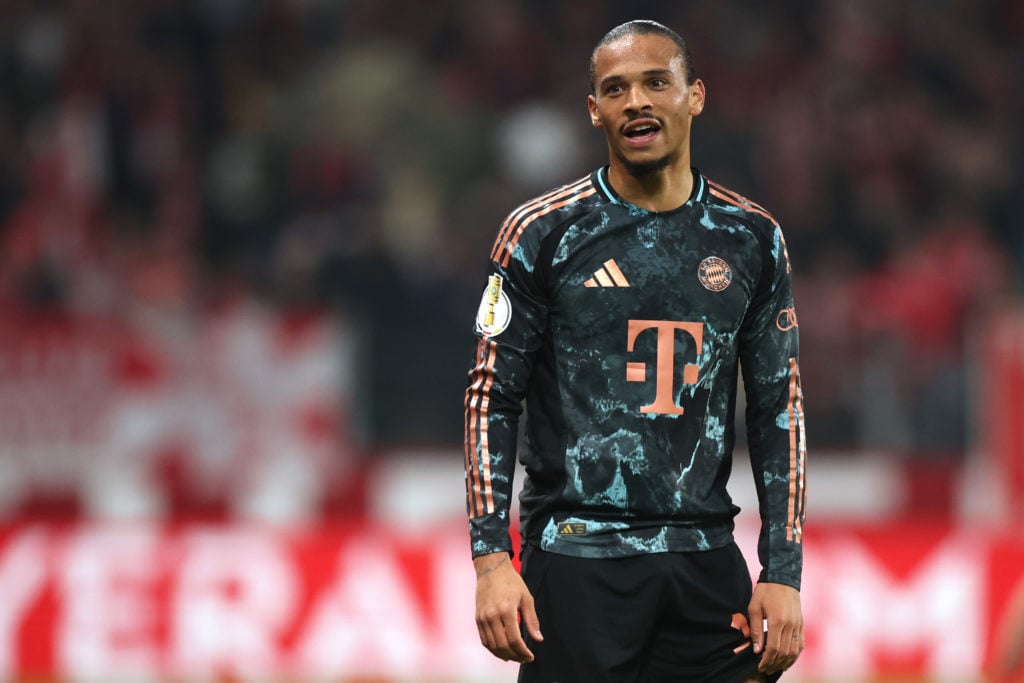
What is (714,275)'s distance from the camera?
11.6ft

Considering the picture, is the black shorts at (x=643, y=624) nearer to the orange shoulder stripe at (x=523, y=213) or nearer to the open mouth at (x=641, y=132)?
the orange shoulder stripe at (x=523, y=213)

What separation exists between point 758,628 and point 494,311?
2.77 feet

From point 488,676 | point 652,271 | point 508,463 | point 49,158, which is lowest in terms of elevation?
point 488,676

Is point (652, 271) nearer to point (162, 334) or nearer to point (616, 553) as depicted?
point (616, 553)

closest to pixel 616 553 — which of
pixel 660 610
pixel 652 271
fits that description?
pixel 660 610

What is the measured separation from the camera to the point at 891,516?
878 centimetres

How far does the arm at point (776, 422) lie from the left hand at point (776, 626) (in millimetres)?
12

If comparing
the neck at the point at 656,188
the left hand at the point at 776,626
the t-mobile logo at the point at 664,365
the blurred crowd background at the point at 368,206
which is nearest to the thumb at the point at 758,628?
the left hand at the point at 776,626

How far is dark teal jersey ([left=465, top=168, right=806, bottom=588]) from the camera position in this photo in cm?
351

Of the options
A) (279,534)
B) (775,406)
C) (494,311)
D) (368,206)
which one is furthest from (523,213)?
(368,206)

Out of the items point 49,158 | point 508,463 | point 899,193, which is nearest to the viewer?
point 508,463

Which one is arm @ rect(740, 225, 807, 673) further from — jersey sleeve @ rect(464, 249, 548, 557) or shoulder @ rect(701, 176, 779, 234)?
jersey sleeve @ rect(464, 249, 548, 557)

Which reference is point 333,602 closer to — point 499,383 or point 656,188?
point 499,383

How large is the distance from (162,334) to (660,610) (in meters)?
5.50
